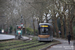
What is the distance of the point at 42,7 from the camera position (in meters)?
21.3

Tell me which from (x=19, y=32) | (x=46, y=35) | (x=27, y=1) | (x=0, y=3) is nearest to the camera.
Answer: (x=0, y=3)

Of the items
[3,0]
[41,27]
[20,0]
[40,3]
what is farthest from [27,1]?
[3,0]

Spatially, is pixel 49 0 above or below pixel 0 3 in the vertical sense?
above

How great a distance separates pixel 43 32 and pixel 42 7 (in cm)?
552

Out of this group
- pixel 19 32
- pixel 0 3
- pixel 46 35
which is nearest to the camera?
pixel 0 3

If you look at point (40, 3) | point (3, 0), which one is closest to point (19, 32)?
point (40, 3)

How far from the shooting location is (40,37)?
2492 centimetres

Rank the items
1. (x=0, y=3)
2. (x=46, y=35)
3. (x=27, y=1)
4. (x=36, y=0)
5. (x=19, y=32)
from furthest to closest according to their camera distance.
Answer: (x=19, y=32)
(x=46, y=35)
(x=27, y=1)
(x=36, y=0)
(x=0, y=3)

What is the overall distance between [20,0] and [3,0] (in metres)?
6.44

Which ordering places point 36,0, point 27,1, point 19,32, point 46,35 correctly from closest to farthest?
point 36,0 → point 27,1 → point 46,35 → point 19,32

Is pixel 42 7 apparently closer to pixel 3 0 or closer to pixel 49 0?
pixel 49 0

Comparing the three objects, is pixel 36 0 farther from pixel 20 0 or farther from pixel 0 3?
pixel 0 3

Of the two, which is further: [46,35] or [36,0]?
[46,35]

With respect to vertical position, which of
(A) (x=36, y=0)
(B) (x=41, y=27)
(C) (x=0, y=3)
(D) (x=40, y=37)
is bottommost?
(D) (x=40, y=37)
